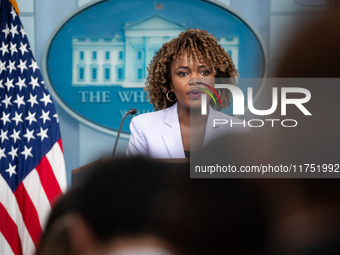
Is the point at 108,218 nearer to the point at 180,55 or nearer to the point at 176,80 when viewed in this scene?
the point at 176,80

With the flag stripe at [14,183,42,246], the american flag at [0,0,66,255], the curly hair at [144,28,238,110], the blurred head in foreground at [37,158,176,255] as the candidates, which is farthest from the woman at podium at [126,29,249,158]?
the flag stripe at [14,183,42,246]

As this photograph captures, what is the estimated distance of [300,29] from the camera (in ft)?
0.35

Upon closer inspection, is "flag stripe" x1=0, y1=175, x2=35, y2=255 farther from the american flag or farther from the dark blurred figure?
the dark blurred figure

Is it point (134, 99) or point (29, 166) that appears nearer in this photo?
point (29, 166)

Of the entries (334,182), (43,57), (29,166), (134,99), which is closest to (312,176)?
(334,182)

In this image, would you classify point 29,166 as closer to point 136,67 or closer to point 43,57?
point 43,57

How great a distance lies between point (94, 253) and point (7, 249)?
1.91 m

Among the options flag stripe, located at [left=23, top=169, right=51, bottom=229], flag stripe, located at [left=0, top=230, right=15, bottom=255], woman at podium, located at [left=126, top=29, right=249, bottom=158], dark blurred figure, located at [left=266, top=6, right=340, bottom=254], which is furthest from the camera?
flag stripe, located at [left=23, top=169, right=51, bottom=229]

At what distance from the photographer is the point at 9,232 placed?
5.71ft

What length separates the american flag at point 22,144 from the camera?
1.77m

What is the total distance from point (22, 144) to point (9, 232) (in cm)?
49

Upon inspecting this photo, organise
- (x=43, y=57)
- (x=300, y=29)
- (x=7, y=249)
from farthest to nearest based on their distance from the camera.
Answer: (x=43, y=57) → (x=7, y=249) → (x=300, y=29)

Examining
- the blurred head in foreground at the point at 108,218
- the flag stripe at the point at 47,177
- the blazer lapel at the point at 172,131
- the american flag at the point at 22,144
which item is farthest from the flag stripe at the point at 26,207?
the blurred head in foreground at the point at 108,218

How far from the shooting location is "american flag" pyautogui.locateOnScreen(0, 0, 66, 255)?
1.77 meters
